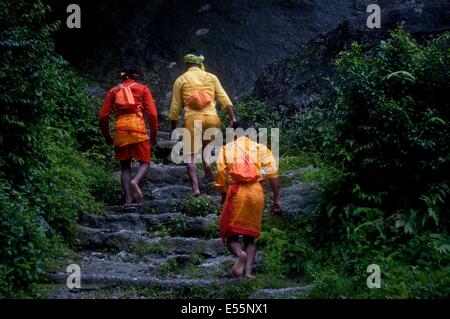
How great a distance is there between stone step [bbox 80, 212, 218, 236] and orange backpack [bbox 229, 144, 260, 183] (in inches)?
60.3

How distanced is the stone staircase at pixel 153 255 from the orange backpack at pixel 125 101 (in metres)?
1.31

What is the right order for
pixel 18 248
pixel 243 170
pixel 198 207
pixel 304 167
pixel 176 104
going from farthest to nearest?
pixel 304 167 → pixel 176 104 → pixel 198 207 → pixel 243 170 → pixel 18 248

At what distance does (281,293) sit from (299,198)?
2633 mm

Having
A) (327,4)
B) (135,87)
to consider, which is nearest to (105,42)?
(327,4)

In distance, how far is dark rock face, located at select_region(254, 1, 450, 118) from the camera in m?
12.7

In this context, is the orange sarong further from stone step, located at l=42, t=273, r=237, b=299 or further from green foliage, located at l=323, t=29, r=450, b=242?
green foliage, located at l=323, t=29, r=450, b=242

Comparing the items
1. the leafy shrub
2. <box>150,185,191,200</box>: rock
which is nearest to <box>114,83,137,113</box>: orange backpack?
the leafy shrub

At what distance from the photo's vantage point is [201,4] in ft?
56.0

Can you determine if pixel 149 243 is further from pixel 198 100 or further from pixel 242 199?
pixel 198 100

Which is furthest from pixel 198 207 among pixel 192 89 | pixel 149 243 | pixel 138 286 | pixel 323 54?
pixel 323 54

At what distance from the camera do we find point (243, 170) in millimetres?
7391

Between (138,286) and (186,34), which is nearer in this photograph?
(138,286)
